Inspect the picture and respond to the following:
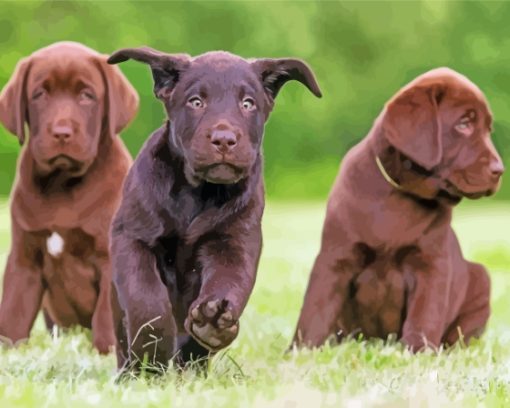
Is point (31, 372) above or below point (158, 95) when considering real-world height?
below

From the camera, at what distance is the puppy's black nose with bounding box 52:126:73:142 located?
5285 mm

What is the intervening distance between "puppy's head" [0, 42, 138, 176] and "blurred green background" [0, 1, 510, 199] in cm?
834

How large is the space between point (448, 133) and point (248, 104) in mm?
1496

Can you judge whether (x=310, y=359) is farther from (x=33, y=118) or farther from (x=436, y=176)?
(x=33, y=118)

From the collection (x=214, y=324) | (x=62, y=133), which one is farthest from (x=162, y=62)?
(x=62, y=133)

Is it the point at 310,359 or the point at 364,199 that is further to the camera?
the point at 364,199

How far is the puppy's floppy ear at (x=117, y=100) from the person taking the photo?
544cm

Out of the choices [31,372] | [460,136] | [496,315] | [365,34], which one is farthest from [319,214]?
[31,372]

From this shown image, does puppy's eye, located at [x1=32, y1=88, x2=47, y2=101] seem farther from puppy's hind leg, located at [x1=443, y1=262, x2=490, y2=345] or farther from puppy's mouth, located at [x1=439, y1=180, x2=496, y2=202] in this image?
puppy's hind leg, located at [x1=443, y1=262, x2=490, y2=345]

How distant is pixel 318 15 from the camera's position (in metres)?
15.1

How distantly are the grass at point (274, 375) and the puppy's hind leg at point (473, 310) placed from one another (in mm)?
82

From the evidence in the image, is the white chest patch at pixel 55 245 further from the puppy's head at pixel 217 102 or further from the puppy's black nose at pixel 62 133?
the puppy's head at pixel 217 102

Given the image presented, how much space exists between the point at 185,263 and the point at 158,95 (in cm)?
58

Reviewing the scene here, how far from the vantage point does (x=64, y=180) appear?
544cm
